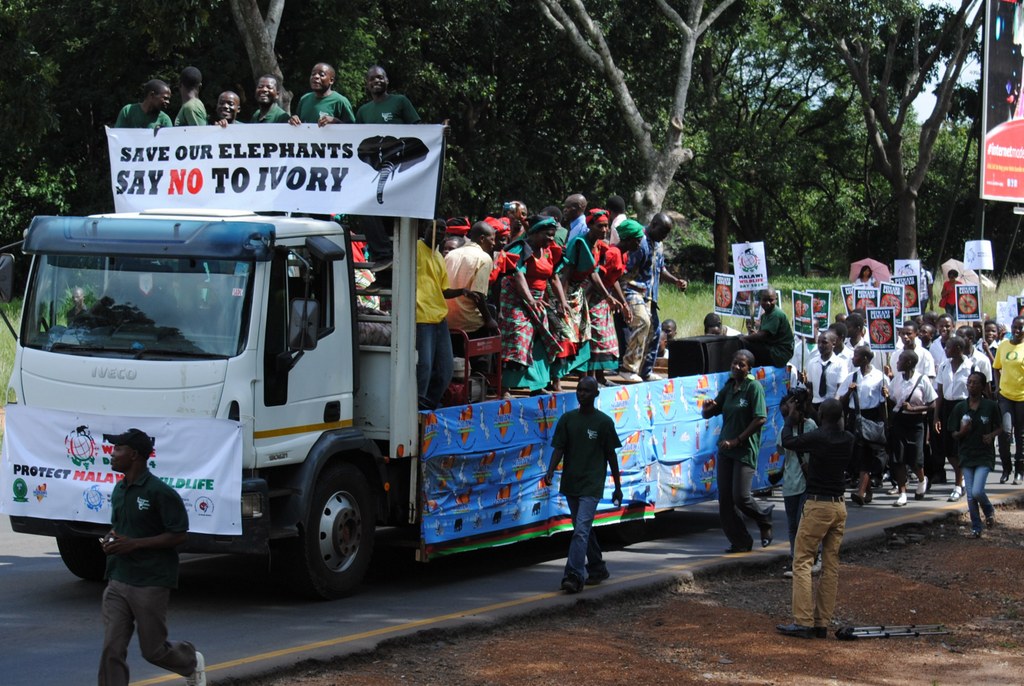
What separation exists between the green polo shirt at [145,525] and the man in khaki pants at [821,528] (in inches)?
188

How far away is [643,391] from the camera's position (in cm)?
1236

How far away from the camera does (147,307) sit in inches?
355

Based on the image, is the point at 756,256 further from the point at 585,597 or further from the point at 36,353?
the point at 36,353

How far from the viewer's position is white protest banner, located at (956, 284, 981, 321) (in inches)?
827

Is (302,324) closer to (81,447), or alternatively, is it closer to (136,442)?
(81,447)

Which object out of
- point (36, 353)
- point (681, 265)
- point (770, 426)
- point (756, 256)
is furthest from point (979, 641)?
point (681, 265)

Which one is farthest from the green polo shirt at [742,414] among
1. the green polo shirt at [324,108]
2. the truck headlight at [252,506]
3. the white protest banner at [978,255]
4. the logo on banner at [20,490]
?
the white protest banner at [978,255]

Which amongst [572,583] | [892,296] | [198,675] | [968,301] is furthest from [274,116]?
[968,301]

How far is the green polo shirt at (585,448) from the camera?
34.1ft

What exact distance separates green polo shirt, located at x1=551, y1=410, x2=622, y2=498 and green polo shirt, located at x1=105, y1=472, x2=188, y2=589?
4.37 m

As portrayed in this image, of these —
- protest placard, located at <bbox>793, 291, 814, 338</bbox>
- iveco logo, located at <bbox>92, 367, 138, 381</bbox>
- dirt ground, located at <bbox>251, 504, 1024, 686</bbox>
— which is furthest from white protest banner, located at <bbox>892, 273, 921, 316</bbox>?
iveco logo, located at <bbox>92, 367, 138, 381</bbox>

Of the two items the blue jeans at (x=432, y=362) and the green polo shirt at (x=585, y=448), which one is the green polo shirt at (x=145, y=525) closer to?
the blue jeans at (x=432, y=362)

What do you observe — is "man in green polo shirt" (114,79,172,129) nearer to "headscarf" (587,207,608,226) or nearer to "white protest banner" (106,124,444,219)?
"white protest banner" (106,124,444,219)

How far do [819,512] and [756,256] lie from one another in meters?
9.67
